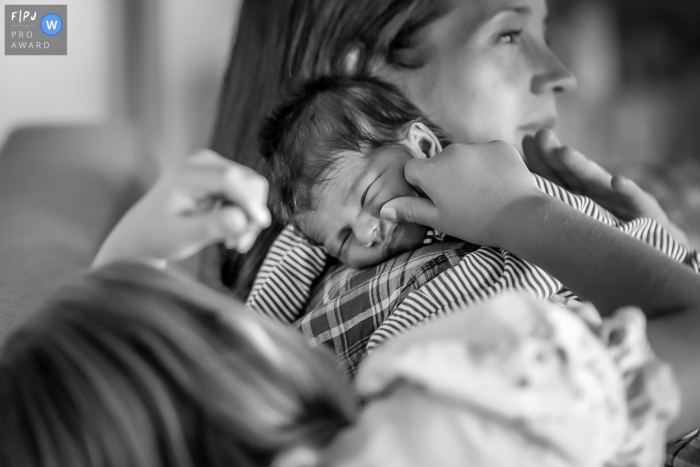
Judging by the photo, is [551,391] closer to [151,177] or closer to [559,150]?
[559,150]

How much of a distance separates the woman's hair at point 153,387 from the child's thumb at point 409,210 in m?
0.40

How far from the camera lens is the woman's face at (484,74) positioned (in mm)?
1011

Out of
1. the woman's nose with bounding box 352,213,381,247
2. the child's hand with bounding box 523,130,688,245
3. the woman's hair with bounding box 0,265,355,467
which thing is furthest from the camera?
the child's hand with bounding box 523,130,688,245

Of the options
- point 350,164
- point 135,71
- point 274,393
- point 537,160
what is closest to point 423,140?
point 350,164

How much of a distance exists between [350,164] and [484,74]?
29 centimetres

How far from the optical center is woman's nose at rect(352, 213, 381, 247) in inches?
32.4

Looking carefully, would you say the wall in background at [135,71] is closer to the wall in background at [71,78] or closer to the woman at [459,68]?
the wall in background at [71,78]

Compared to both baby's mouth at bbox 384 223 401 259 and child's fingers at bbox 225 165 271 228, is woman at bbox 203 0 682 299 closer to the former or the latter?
baby's mouth at bbox 384 223 401 259

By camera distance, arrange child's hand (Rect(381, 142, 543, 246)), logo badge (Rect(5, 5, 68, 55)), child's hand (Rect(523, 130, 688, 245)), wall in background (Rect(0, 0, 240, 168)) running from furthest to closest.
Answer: wall in background (Rect(0, 0, 240, 168)) < logo badge (Rect(5, 5, 68, 55)) < child's hand (Rect(523, 130, 688, 245)) < child's hand (Rect(381, 142, 543, 246))

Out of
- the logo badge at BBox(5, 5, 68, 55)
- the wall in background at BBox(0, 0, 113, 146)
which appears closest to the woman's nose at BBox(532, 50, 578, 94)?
the logo badge at BBox(5, 5, 68, 55)

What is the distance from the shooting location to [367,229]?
82cm

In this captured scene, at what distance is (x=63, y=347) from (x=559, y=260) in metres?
0.39

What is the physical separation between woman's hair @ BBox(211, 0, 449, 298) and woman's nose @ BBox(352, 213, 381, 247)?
26 cm

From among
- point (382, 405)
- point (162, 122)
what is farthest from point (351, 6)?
point (162, 122)
